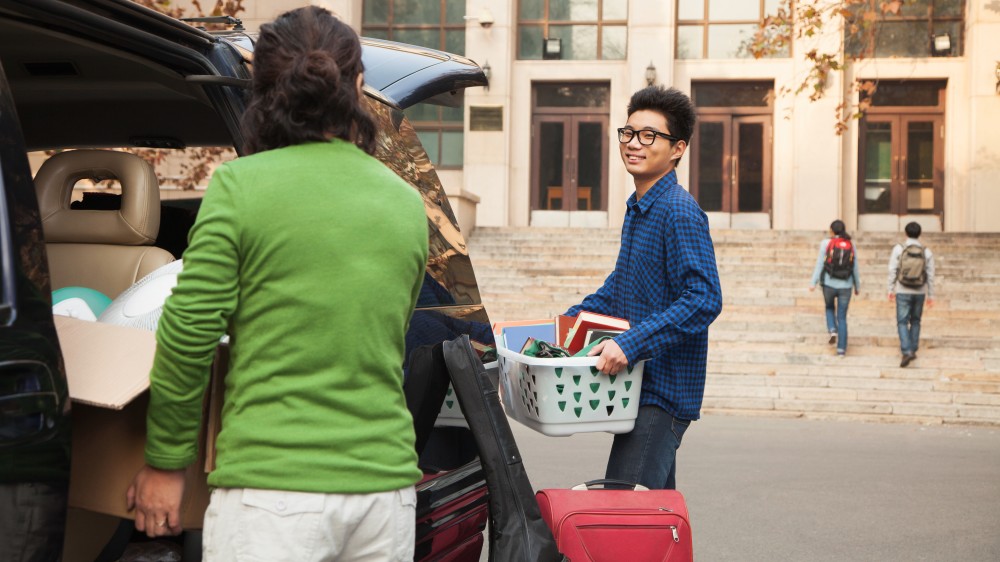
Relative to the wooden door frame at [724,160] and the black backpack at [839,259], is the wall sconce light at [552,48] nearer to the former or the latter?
the wooden door frame at [724,160]

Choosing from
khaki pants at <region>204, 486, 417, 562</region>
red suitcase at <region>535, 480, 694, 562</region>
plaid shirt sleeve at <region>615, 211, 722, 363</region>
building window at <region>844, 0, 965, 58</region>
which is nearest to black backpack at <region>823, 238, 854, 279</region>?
plaid shirt sleeve at <region>615, 211, 722, 363</region>

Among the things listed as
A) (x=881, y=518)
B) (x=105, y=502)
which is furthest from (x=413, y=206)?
(x=881, y=518)

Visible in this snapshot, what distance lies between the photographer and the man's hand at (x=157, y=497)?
213 centimetres

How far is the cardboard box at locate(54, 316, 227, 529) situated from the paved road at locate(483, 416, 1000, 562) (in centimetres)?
395

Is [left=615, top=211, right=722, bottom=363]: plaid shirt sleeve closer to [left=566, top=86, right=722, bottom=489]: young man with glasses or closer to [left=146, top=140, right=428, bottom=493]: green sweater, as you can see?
[left=566, top=86, right=722, bottom=489]: young man with glasses

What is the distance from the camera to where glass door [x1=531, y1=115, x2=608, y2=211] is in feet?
91.6

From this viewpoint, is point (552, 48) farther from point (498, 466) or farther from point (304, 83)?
point (304, 83)

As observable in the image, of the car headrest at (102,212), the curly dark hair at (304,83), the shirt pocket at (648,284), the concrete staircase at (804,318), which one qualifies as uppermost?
the curly dark hair at (304,83)

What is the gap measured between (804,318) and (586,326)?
13.5m

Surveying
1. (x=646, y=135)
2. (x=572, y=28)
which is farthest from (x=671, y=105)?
(x=572, y=28)

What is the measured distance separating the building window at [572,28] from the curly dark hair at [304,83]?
26451mm

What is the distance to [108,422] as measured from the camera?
87.9 inches

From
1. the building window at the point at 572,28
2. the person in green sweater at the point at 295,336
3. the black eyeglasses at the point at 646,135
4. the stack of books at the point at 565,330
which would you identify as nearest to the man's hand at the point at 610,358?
the stack of books at the point at 565,330

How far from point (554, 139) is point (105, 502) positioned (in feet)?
86.4
